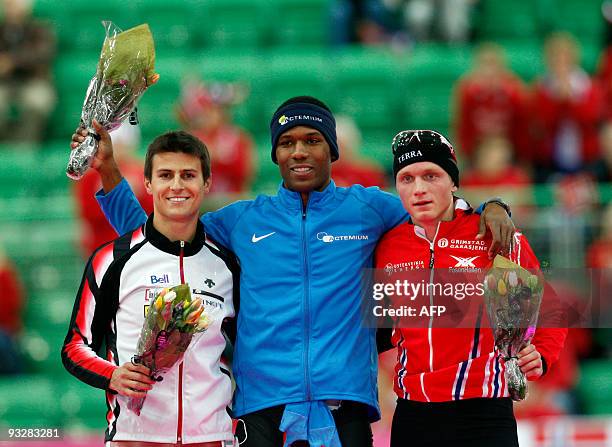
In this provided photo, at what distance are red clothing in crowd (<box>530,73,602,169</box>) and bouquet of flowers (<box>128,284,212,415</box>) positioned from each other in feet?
20.3

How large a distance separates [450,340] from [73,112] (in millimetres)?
7532

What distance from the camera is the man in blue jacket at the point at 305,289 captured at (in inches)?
207

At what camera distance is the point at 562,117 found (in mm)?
10656

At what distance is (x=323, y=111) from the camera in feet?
18.3

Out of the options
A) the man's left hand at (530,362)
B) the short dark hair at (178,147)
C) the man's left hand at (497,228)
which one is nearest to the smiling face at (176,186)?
the short dark hair at (178,147)

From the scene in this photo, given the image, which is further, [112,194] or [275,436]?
[112,194]

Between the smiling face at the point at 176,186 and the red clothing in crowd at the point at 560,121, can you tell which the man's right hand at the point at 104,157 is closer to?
the smiling face at the point at 176,186

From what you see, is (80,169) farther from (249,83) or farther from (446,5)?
(446,5)

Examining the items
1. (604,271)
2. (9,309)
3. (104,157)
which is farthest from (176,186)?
(9,309)

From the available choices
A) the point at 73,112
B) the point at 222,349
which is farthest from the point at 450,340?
the point at 73,112

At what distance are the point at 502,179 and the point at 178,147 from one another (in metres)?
5.08

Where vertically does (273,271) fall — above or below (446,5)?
below

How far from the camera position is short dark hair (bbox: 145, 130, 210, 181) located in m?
5.42

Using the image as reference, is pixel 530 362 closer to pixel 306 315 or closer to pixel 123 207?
pixel 306 315
